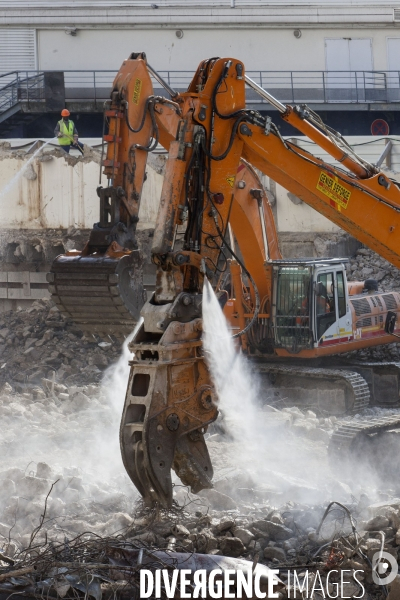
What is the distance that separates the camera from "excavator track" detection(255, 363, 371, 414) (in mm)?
12195

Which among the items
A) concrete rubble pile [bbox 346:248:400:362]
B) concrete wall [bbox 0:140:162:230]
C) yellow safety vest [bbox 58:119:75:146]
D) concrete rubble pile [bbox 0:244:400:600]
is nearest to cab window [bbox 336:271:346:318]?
concrete rubble pile [bbox 0:244:400:600]

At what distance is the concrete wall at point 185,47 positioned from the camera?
27672 mm

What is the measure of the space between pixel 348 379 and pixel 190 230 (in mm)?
5359

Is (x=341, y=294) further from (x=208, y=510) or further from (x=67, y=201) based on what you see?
(x=67, y=201)

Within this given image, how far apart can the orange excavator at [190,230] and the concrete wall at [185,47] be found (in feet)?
55.7

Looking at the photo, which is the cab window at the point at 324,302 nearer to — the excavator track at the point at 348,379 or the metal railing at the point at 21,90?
the excavator track at the point at 348,379

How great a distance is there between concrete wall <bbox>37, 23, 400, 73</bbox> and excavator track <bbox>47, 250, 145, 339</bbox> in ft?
62.1

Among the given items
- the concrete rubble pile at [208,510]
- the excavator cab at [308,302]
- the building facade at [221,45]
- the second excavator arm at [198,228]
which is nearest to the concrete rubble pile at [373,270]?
the excavator cab at [308,302]

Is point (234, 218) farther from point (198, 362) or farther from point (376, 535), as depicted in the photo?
point (376, 535)

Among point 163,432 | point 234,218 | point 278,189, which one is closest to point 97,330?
point 234,218

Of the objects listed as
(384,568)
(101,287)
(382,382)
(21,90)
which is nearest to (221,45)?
(21,90)

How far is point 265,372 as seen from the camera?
13.0 m

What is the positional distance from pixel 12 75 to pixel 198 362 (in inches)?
896

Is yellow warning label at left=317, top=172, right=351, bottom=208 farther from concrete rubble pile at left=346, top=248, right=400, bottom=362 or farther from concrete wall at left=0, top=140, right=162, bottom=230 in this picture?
concrete wall at left=0, top=140, right=162, bottom=230
